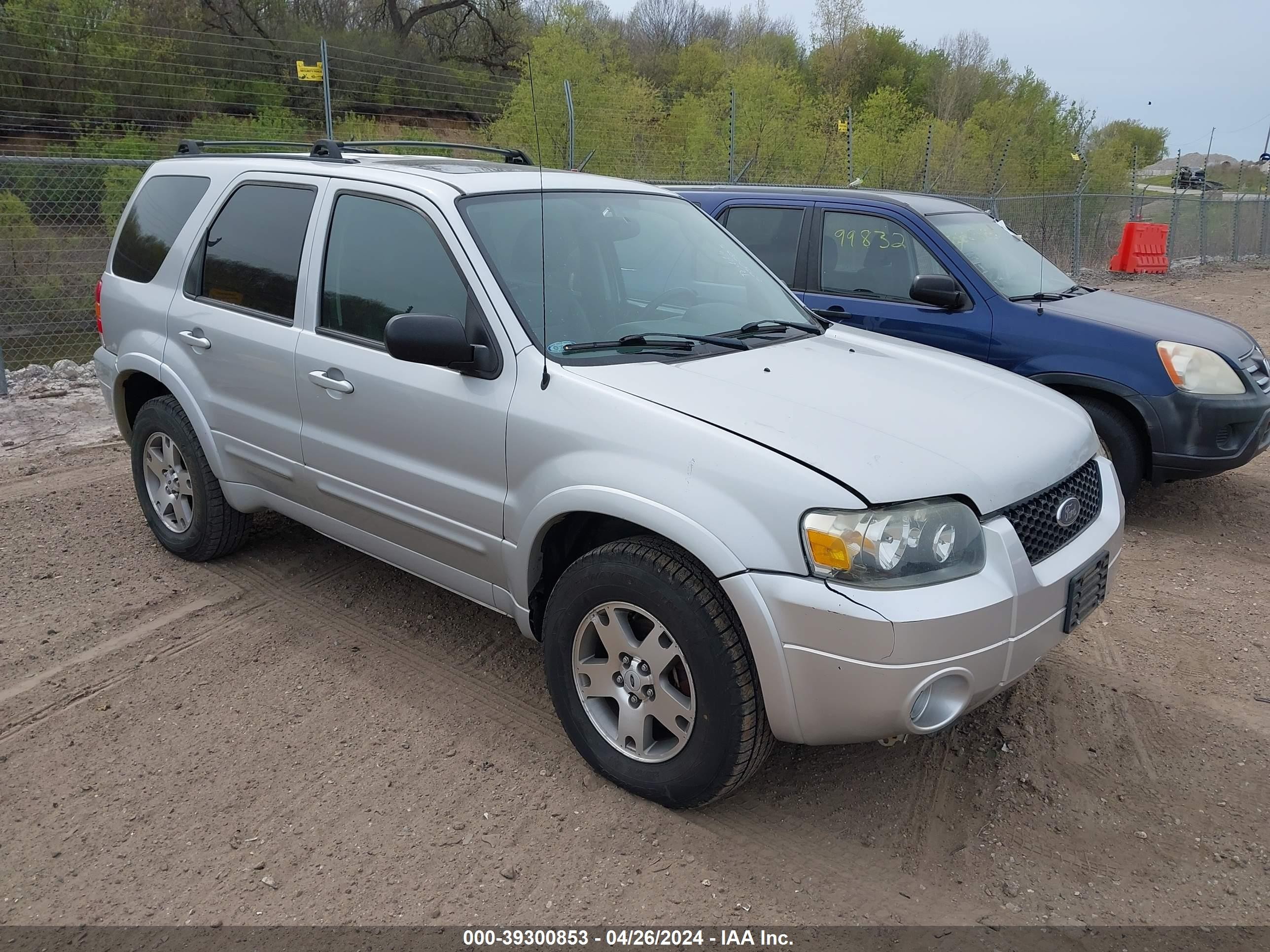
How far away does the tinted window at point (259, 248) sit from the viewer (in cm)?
402

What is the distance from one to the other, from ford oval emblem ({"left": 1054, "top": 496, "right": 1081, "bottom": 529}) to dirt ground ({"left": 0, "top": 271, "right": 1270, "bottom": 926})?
0.87m

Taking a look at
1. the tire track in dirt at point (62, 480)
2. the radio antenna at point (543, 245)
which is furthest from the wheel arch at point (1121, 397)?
the tire track in dirt at point (62, 480)

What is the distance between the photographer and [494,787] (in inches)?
125

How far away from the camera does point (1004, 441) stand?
3039 millimetres

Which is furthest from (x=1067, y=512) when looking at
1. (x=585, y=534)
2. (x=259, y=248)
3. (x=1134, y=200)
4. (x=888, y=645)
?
(x=1134, y=200)

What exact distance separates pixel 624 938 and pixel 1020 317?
4.41 meters

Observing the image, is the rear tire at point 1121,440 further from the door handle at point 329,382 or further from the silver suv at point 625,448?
the door handle at point 329,382

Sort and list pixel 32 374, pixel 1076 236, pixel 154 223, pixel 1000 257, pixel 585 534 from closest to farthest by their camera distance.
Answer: pixel 585 534, pixel 154 223, pixel 1000 257, pixel 32 374, pixel 1076 236

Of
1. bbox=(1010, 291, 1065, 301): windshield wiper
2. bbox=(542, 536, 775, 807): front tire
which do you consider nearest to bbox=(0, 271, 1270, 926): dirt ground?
bbox=(542, 536, 775, 807): front tire

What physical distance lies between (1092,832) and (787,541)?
1414 millimetres

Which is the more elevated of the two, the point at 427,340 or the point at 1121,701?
the point at 427,340

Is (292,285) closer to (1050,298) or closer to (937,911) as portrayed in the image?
(937,911)

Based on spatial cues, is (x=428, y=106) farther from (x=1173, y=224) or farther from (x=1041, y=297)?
(x=1173, y=224)

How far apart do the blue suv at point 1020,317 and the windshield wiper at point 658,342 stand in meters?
2.63
